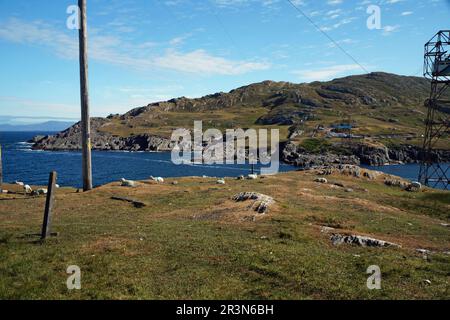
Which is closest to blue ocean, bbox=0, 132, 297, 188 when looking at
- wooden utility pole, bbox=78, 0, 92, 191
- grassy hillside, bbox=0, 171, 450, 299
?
wooden utility pole, bbox=78, 0, 92, 191

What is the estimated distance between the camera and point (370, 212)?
38219mm

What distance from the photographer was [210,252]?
20203 mm

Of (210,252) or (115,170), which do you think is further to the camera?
(115,170)

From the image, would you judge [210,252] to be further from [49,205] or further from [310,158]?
[310,158]

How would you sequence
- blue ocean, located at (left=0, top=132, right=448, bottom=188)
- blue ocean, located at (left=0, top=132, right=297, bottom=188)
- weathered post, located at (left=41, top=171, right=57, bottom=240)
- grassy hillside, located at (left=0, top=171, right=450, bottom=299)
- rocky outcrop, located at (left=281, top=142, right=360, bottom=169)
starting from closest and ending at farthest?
grassy hillside, located at (left=0, top=171, right=450, bottom=299)
weathered post, located at (left=41, top=171, right=57, bottom=240)
blue ocean, located at (left=0, top=132, right=297, bottom=188)
blue ocean, located at (left=0, top=132, right=448, bottom=188)
rocky outcrop, located at (left=281, top=142, right=360, bottom=169)

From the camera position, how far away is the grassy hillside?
1488cm

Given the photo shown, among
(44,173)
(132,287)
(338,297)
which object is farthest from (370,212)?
(44,173)

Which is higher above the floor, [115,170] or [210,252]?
[210,252]

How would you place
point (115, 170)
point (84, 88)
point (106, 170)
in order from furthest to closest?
point (115, 170) → point (106, 170) → point (84, 88)

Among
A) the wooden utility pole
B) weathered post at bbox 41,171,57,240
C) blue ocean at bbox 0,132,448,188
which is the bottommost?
blue ocean at bbox 0,132,448,188

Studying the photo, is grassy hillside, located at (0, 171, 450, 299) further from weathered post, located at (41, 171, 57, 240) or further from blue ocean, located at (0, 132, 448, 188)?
blue ocean, located at (0, 132, 448, 188)

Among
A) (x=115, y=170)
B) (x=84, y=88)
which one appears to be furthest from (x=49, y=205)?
(x=115, y=170)
